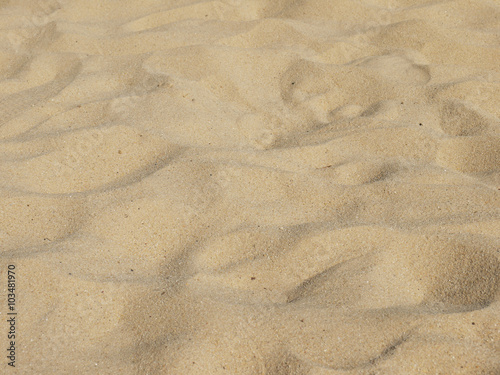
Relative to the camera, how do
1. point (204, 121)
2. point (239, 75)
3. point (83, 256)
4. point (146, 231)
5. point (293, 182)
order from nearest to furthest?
1. point (83, 256)
2. point (146, 231)
3. point (293, 182)
4. point (204, 121)
5. point (239, 75)

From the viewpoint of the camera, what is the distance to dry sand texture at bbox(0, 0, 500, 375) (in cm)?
138

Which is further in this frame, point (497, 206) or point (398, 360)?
point (497, 206)

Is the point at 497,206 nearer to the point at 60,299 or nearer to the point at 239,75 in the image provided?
the point at 239,75

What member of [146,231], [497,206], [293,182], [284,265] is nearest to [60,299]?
[146,231]

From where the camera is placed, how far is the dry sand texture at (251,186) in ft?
4.53

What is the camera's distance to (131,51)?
246cm

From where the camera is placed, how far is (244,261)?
5.26 ft

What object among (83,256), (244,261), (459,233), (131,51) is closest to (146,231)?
(83,256)

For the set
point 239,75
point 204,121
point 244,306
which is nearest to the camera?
point 244,306

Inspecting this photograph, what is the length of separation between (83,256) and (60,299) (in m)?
0.16

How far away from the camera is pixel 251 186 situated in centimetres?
182

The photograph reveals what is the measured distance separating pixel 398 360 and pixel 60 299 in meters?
0.90

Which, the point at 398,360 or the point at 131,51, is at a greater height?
the point at 131,51

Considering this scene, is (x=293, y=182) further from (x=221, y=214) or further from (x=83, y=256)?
(x=83, y=256)
